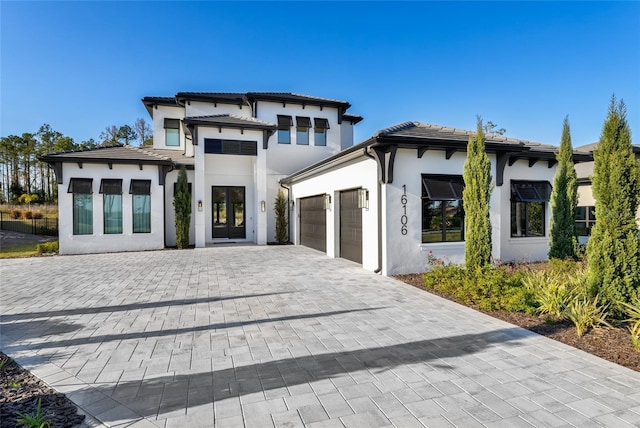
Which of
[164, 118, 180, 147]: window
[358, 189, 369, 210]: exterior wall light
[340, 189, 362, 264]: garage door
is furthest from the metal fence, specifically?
[358, 189, 369, 210]: exterior wall light

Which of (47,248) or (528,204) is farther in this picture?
(47,248)

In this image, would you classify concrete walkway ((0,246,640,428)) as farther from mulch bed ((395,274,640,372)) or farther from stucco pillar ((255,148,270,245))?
stucco pillar ((255,148,270,245))

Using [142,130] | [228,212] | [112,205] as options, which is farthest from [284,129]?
[142,130]

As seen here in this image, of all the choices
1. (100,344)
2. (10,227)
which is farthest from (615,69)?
(10,227)

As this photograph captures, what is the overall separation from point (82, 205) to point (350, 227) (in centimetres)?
1239

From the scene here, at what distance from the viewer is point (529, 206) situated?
39.9 feet

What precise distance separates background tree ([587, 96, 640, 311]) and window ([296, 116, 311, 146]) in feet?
52.7

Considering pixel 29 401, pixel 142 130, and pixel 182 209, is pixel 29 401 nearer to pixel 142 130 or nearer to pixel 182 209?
pixel 182 209

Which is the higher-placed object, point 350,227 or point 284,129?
point 284,129

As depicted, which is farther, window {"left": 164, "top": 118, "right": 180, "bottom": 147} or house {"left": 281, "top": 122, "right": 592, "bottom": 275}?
window {"left": 164, "top": 118, "right": 180, "bottom": 147}

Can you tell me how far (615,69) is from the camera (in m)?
11.8

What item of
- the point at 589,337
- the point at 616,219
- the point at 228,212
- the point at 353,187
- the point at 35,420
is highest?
the point at 353,187

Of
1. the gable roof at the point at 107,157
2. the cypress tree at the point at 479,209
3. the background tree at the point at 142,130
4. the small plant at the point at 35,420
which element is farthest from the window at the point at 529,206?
the background tree at the point at 142,130

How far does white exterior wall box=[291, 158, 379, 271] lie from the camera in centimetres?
953
